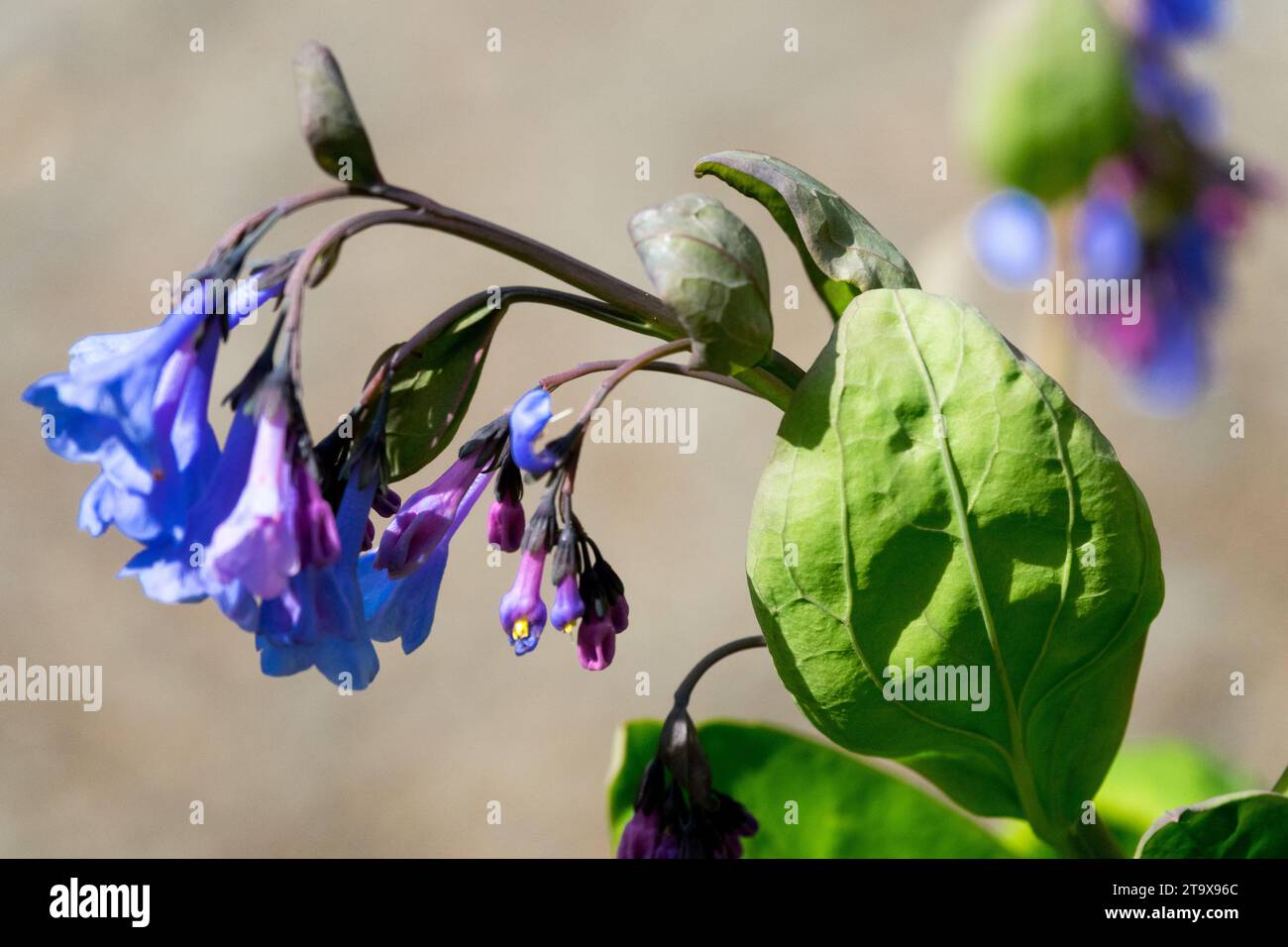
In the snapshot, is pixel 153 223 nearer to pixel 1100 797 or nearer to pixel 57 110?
pixel 57 110

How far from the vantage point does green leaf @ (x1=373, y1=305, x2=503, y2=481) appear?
35.1 inches

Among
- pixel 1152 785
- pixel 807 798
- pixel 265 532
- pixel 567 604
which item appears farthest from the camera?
pixel 1152 785

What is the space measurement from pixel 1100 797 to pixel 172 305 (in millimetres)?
1188

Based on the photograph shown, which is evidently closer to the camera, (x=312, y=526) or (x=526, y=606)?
(x=312, y=526)

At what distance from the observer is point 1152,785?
1619 mm

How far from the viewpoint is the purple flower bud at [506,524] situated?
895 mm

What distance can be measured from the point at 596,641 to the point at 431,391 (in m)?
0.20

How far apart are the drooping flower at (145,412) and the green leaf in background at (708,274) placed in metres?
0.23

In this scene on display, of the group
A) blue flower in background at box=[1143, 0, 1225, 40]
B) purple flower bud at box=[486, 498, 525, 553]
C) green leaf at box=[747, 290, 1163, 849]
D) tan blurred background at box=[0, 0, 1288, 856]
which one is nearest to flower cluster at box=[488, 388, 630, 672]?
purple flower bud at box=[486, 498, 525, 553]

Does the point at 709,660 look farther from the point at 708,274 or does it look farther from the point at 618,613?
the point at 708,274

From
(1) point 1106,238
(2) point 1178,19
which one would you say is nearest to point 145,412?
(1) point 1106,238

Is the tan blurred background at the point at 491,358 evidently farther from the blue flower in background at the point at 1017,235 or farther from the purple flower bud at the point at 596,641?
the purple flower bud at the point at 596,641

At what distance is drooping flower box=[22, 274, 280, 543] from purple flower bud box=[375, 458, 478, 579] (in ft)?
0.43

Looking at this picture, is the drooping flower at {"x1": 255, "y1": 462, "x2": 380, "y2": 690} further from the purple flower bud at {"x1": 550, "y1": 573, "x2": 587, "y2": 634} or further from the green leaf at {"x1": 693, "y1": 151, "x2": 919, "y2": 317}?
the green leaf at {"x1": 693, "y1": 151, "x2": 919, "y2": 317}
